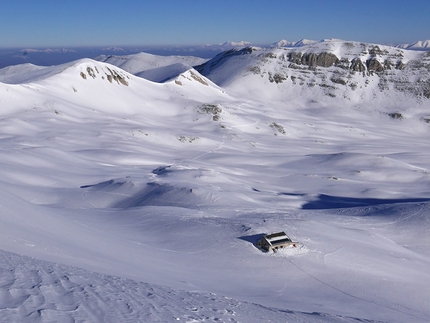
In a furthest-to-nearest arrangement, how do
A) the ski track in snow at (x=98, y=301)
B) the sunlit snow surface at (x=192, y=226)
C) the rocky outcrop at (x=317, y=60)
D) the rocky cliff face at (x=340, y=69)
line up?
the rocky outcrop at (x=317, y=60), the rocky cliff face at (x=340, y=69), the sunlit snow surface at (x=192, y=226), the ski track in snow at (x=98, y=301)

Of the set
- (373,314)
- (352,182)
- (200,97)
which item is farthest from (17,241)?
(200,97)

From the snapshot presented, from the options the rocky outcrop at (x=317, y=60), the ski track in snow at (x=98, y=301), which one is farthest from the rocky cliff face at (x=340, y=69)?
the ski track in snow at (x=98, y=301)

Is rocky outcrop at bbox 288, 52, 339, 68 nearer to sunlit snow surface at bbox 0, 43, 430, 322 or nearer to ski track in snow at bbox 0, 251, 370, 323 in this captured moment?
sunlit snow surface at bbox 0, 43, 430, 322

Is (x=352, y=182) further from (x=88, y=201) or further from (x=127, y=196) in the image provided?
(x=88, y=201)

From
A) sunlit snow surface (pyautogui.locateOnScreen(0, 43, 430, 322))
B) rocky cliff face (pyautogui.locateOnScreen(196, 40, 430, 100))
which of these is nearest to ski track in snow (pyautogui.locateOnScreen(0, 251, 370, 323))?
sunlit snow surface (pyautogui.locateOnScreen(0, 43, 430, 322))

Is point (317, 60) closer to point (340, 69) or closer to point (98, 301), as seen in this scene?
point (340, 69)

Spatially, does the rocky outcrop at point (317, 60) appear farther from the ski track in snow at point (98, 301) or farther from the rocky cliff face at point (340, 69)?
the ski track in snow at point (98, 301)
